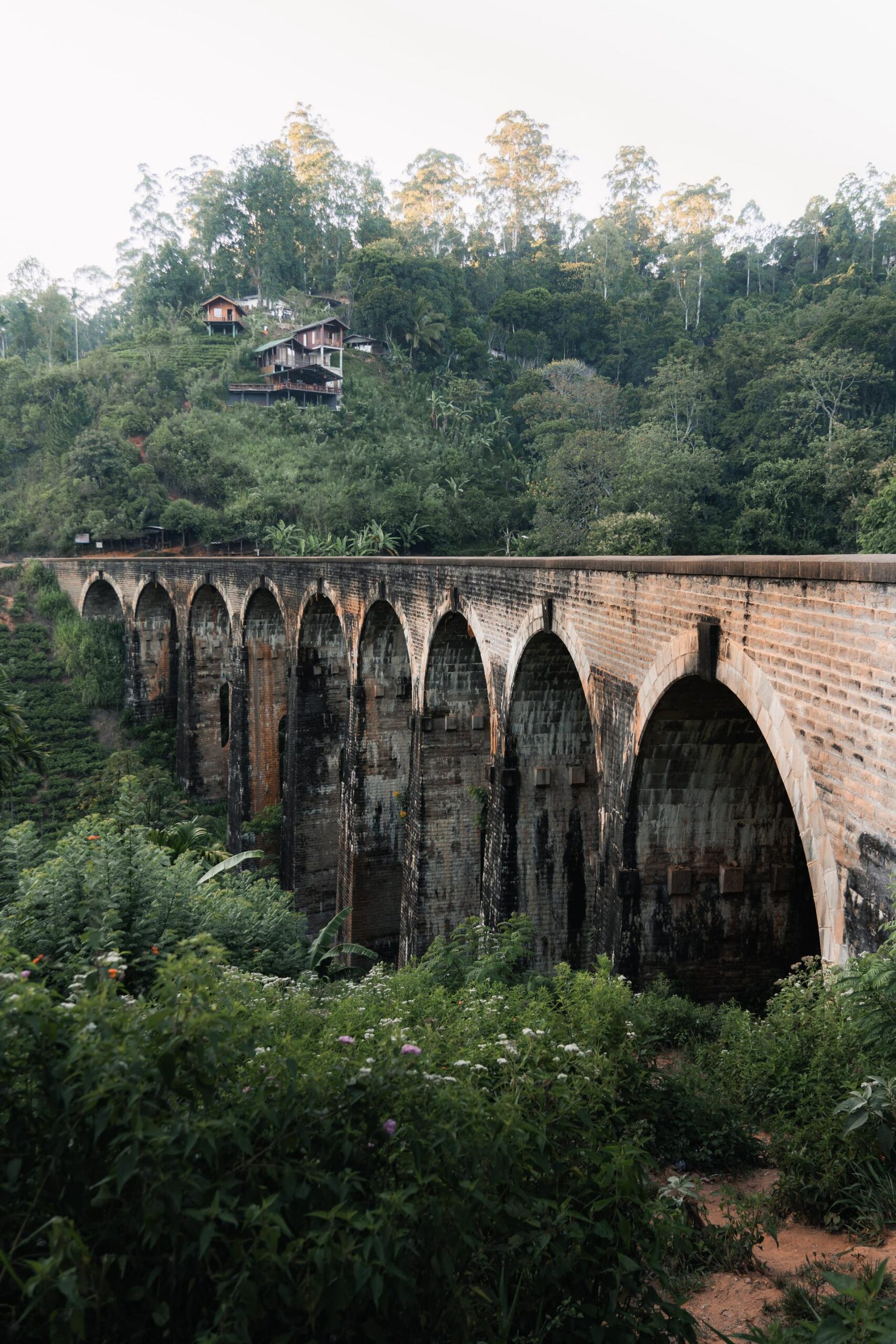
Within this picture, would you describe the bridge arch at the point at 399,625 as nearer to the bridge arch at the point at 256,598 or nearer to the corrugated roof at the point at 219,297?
the bridge arch at the point at 256,598

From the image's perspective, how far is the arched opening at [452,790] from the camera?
576 inches

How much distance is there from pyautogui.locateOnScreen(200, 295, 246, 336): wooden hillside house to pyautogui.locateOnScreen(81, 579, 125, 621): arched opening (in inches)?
1210

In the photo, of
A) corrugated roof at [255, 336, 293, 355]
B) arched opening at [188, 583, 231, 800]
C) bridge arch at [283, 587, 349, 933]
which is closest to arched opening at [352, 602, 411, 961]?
bridge arch at [283, 587, 349, 933]

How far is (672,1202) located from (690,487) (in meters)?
31.7

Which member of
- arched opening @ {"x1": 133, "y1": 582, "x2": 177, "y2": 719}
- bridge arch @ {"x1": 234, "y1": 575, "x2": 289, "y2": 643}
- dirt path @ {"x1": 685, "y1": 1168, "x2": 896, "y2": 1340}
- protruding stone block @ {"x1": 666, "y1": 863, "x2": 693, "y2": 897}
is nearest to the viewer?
dirt path @ {"x1": 685, "y1": 1168, "x2": 896, "y2": 1340}

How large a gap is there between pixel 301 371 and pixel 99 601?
2362 centimetres

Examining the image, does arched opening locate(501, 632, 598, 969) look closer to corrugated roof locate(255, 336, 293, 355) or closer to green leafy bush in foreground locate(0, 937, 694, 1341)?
green leafy bush in foreground locate(0, 937, 694, 1341)

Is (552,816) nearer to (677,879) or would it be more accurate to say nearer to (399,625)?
(677,879)

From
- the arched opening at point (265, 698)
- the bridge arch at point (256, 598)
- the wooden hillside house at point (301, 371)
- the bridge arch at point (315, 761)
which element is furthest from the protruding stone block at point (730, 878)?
the wooden hillside house at point (301, 371)

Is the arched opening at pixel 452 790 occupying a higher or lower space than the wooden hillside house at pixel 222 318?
lower

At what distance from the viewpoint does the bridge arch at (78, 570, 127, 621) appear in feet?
108

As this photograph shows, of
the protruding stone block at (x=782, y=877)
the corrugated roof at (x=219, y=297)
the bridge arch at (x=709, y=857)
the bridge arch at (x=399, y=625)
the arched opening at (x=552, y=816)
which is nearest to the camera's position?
the bridge arch at (x=709, y=857)

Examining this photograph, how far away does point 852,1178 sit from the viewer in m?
4.49

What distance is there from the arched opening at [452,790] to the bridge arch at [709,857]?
19.0 feet
